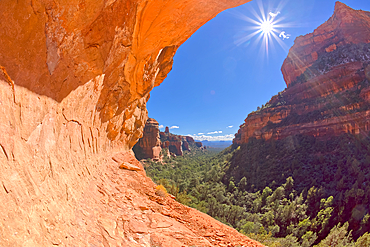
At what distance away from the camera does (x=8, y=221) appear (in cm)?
171

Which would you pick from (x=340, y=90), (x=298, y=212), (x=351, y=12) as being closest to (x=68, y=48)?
(x=298, y=212)

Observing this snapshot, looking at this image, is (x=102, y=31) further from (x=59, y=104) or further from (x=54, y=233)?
(x=54, y=233)

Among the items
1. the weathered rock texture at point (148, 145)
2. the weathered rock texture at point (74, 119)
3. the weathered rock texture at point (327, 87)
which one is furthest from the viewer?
the weathered rock texture at point (148, 145)

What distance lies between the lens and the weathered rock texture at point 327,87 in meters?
34.6

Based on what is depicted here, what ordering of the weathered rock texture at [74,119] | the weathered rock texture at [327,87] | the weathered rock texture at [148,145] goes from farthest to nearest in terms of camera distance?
the weathered rock texture at [148,145]
the weathered rock texture at [327,87]
the weathered rock texture at [74,119]

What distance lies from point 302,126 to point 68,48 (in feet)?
167

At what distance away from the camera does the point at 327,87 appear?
4369 cm

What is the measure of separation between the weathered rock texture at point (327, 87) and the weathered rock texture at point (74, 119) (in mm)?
44481

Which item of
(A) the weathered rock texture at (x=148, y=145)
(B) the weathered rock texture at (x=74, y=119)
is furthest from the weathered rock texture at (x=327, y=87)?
(B) the weathered rock texture at (x=74, y=119)

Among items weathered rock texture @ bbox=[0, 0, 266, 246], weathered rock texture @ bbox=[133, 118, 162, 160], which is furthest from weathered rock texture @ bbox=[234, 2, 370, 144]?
weathered rock texture @ bbox=[0, 0, 266, 246]

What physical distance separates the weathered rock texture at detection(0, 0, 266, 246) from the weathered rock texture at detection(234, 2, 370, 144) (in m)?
44.5

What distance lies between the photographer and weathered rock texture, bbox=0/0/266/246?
2.10 m

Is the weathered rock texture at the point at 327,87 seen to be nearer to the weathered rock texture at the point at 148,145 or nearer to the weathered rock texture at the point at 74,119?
the weathered rock texture at the point at 148,145

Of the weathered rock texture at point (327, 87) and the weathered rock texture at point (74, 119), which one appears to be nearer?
the weathered rock texture at point (74, 119)
